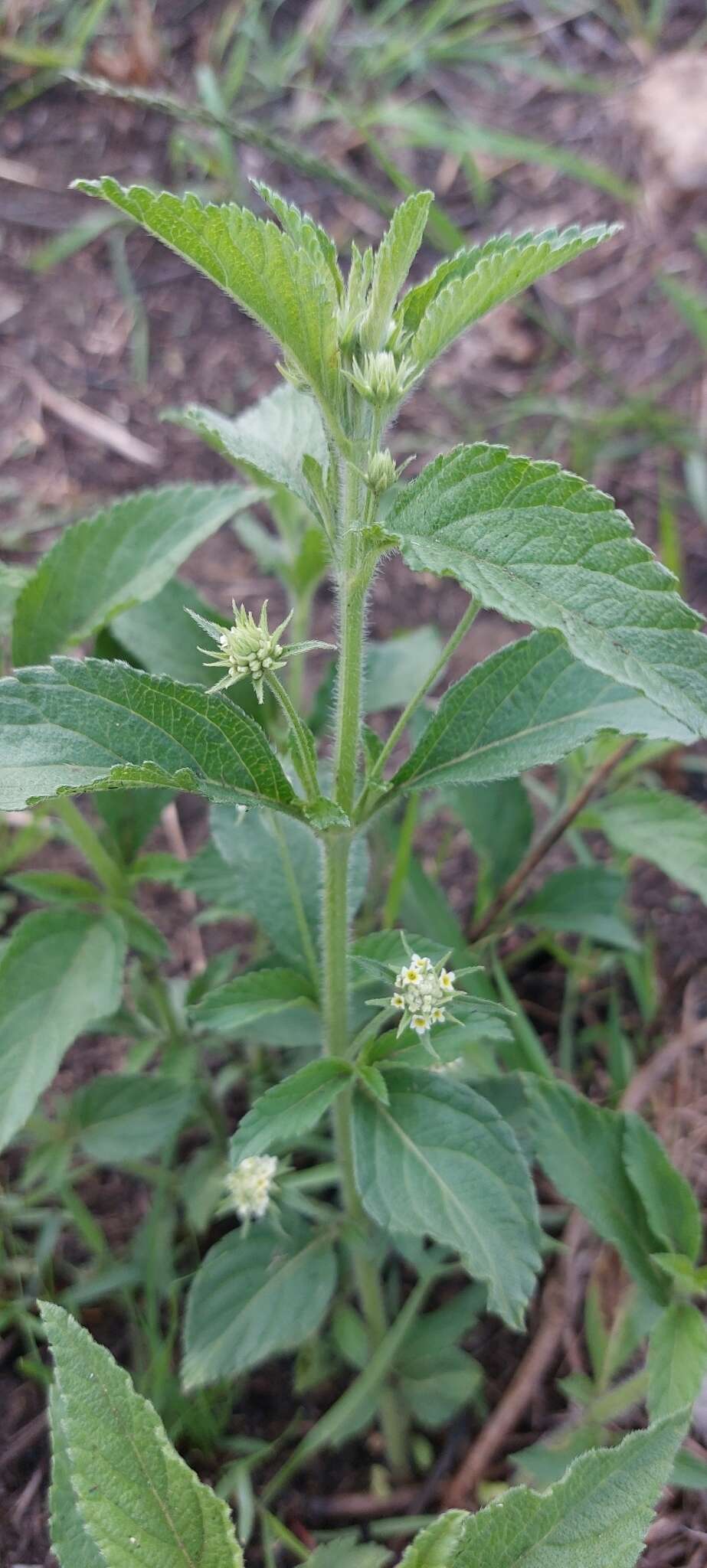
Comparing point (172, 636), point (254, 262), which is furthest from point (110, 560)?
point (254, 262)

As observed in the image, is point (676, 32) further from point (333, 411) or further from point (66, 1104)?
point (66, 1104)

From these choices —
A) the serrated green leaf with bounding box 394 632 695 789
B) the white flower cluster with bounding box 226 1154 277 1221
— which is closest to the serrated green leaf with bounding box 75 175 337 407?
the serrated green leaf with bounding box 394 632 695 789

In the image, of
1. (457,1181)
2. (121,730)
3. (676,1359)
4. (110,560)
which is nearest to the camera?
(121,730)

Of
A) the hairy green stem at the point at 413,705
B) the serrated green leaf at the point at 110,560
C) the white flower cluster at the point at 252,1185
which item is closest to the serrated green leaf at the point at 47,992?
the white flower cluster at the point at 252,1185

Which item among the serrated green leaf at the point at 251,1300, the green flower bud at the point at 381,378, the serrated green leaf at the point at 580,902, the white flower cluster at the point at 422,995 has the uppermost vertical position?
the green flower bud at the point at 381,378

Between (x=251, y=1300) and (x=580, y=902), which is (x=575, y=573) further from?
(x=251, y=1300)

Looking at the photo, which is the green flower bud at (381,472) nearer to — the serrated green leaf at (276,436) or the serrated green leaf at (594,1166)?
the serrated green leaf at (276,436)
